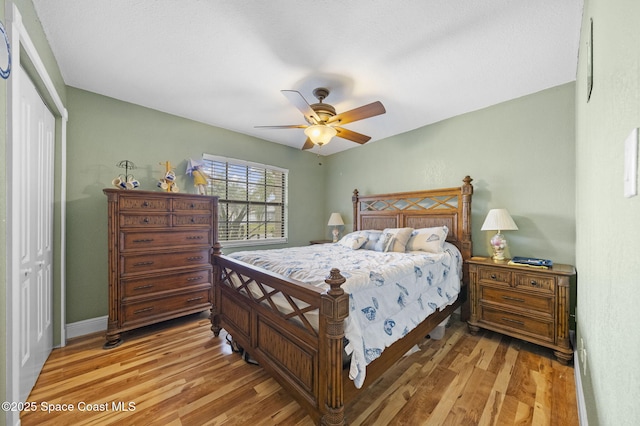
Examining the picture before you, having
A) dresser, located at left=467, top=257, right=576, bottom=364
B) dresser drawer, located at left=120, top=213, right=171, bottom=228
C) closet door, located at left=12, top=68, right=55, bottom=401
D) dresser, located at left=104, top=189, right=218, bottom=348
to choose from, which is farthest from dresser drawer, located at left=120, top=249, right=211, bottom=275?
dresser, located at left=467, top=257, right=576, bottom=364

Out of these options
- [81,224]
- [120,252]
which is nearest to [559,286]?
[120,252]

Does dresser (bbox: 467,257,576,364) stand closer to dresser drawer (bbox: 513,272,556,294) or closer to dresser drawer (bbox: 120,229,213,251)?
dresser drawer (bbox: 513,272,556,294)

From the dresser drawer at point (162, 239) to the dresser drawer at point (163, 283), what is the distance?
0.34 m

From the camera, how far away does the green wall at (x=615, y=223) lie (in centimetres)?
63

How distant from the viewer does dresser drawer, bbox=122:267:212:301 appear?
2.59 m

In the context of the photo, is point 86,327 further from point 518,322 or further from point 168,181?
point 518,322

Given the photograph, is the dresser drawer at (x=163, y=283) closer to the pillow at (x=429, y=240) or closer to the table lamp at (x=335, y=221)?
the table lamp at (x=335, y=221)

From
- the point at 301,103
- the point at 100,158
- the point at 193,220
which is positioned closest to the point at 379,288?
the point at 301,103

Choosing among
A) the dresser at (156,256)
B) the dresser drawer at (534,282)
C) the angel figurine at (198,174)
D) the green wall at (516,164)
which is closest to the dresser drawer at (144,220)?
the dresser at (156,256)

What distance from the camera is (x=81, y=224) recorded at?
2.70m

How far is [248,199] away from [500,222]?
3485 mm

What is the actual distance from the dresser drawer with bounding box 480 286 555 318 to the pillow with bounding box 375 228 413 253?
94 cm

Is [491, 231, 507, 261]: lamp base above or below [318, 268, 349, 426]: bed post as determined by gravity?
above

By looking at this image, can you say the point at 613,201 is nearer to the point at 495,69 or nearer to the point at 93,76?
the point at 495,69
